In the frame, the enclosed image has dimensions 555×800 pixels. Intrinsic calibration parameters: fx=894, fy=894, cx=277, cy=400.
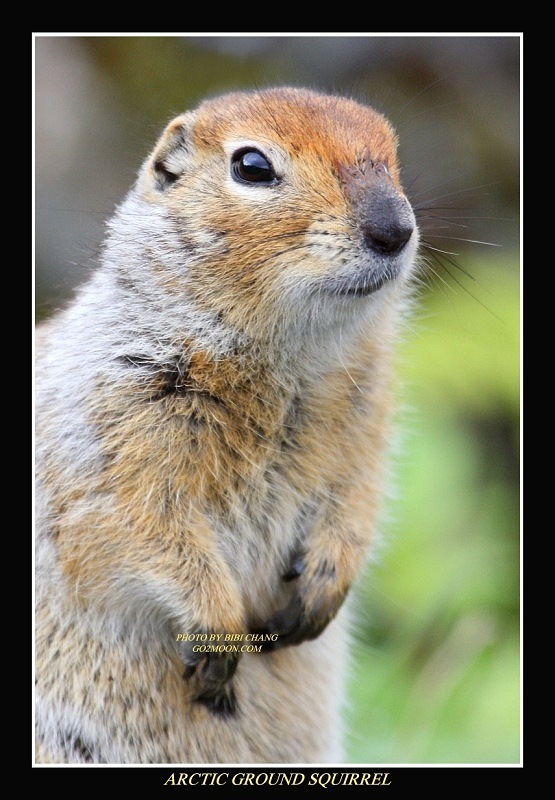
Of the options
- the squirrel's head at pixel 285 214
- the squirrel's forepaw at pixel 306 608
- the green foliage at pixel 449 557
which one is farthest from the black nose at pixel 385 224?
the squirrel's forepaw at pixel 306 608

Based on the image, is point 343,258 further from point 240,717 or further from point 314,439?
point 240,717

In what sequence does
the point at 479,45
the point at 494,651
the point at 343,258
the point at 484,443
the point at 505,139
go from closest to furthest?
the point at 343,258 → the point at 479,45 → the point at 505,139 → the point at 494,651 → the point at 484,443

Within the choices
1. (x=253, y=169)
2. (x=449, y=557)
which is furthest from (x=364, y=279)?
(x=449, y=557)

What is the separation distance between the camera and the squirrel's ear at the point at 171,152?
130 inches

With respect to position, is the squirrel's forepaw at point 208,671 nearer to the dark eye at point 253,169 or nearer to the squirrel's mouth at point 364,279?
the squirrel's mouth at point 364,279

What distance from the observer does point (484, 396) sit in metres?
4.54

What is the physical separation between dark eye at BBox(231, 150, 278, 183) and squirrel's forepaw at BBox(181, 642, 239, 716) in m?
1.63

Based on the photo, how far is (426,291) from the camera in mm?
3891

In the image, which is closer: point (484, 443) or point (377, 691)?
point (377, 691)

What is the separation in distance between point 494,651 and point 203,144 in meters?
2.52

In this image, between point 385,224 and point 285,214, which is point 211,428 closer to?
point 285,214

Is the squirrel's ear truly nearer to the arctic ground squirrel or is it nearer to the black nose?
the arctic ground squirrel

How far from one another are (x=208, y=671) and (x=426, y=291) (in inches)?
72.2

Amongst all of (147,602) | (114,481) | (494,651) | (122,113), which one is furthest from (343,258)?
(494,651)
